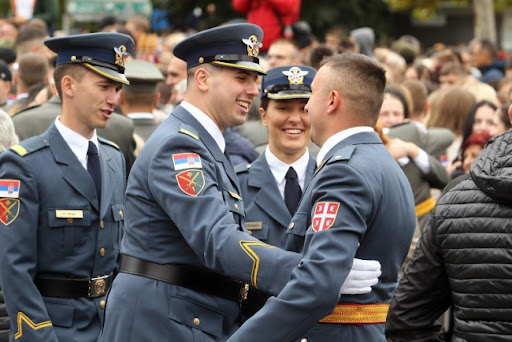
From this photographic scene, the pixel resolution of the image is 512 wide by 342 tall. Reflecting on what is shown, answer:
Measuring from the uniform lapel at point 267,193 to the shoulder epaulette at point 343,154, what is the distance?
1.65 metres

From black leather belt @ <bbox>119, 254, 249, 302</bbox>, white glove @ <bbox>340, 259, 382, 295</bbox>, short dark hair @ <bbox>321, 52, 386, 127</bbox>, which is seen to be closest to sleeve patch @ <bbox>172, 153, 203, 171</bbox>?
black leather belt @ <bbox>119, 254, 249, 302</bbox>

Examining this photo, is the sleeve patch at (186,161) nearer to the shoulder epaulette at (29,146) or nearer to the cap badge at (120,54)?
the shoulder epaulette at (29,146)

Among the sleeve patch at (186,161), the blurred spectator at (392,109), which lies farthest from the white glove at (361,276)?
the blurred spectator at (392,109)

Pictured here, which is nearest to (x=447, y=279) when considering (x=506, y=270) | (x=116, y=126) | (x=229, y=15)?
(x=506, y=270)

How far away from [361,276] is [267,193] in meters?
1.96

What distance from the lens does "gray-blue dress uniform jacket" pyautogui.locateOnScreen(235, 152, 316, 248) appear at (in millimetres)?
5820

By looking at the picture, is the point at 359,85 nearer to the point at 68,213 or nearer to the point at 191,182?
the point at 191,182

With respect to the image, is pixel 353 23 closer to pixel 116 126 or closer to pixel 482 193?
pixel 116 126

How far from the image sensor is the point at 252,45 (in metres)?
5.02

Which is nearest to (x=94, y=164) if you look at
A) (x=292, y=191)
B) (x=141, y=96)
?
(x=292, y=191)

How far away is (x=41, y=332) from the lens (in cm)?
499

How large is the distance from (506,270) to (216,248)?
1283 millimetres

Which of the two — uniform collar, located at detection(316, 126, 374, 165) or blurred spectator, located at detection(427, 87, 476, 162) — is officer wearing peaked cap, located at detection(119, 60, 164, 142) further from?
uniform collar, located at detection(316, 126, 374, 165)

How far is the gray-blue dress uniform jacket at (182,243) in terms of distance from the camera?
432 centimetres
